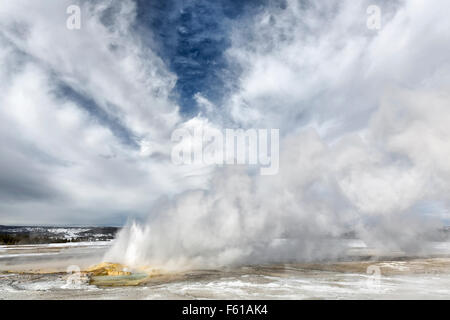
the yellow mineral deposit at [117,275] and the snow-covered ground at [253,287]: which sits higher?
the snow-covered ground at [253,287]

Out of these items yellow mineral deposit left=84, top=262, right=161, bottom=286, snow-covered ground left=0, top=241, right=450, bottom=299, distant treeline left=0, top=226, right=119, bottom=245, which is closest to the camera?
snow-covered ground left=0, top=241, right=450, bottom=299

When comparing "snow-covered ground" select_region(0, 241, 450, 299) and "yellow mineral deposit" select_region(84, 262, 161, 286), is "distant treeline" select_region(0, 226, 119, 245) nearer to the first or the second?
"yellow mineral deposit" select_region(84, 262, 161, 286)

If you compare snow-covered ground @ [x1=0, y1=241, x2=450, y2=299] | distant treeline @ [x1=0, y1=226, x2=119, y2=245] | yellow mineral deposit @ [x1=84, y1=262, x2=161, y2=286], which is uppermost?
snow-covered ground @ [x1=0, y1=241, x2=450, y2=299]

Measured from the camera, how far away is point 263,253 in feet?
114

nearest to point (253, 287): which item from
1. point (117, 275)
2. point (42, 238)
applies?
point (117, 275)

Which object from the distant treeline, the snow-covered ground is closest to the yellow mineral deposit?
the snow-covered ground

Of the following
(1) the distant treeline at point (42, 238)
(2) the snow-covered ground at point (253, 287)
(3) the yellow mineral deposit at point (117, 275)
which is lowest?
(1) the distant treeline at point (42, 238)

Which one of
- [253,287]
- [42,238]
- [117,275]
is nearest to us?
[253,287]

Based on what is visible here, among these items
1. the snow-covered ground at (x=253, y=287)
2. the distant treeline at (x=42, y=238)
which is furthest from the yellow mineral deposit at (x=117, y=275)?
the distant treeline at (x=42, y=238)

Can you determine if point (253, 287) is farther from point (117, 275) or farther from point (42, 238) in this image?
point (42, 238)

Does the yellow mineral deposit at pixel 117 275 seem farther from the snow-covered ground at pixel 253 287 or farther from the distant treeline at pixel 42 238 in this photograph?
the distant treeline at pixel 42 238

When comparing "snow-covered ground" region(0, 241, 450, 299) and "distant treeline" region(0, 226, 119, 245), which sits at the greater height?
"snow-covered ground" region(0, 241, 450, 299)

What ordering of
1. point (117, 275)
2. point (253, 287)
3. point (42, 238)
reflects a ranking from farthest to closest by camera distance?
point (42, 238) < point (117, 275) < point (253, 287)
